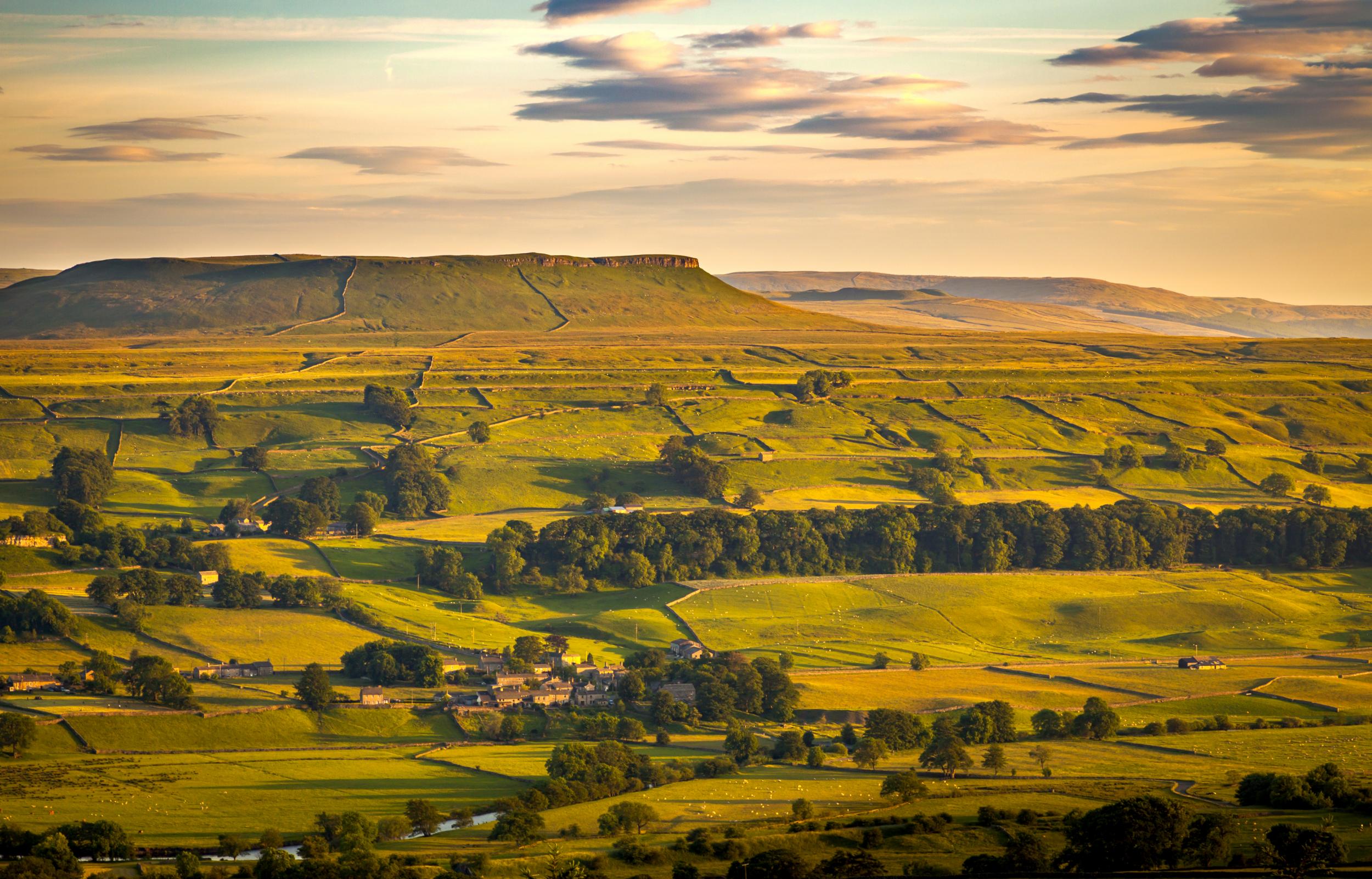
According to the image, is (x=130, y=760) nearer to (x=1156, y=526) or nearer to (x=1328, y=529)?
(x=1156, y=526)

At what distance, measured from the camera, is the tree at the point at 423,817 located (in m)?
78.8

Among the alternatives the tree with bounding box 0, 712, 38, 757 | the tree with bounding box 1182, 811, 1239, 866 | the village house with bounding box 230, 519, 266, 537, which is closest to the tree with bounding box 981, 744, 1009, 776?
the tree with bounding box 1182, 811, 1239, 866

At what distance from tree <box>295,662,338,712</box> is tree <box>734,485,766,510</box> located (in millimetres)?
65704

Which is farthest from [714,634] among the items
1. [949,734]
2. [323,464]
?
[323,464]

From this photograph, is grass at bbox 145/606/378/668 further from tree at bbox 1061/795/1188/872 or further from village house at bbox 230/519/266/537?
tree at bbox 1061/795/1188/872

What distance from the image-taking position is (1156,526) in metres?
154

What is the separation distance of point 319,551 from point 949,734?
6981 centimetres

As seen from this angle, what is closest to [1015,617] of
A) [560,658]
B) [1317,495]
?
[560,658]

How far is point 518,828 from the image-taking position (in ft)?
252

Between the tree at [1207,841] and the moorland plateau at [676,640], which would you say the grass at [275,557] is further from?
the tree at [1207,841]

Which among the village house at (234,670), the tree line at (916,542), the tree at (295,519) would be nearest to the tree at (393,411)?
the tree at (295,519)

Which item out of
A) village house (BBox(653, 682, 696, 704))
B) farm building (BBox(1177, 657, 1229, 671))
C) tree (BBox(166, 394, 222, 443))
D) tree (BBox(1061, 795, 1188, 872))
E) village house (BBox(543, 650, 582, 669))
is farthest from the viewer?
tree (BBox(166, 394, 222, 443))

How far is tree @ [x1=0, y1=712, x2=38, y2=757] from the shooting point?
89.2 metres

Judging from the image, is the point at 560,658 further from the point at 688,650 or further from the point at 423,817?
the point at 423,817
